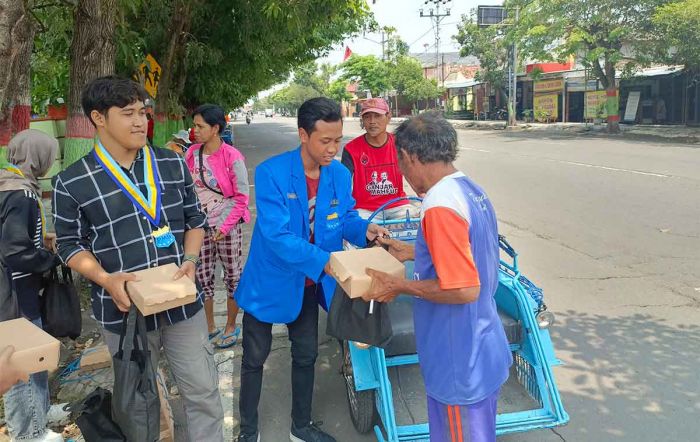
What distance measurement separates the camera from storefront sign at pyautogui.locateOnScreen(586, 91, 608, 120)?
2769 cm

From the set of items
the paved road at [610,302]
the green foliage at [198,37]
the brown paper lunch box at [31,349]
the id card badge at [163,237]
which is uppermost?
the green foliage at [198,37]

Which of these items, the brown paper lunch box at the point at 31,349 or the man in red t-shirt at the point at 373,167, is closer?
Result: the brown paper lunch box at the point at 31,349

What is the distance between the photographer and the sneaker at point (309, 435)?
2964 millimetres

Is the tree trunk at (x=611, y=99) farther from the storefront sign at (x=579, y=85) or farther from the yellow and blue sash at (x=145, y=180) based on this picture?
the yellow and blue sash at (x=145, y=180)

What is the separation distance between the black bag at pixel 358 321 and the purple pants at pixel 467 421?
468 millimetres

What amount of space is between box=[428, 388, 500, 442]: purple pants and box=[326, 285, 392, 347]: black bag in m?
0.47

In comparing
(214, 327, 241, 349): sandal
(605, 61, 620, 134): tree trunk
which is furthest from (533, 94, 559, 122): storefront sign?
(214, 327, 241, 349): sandal

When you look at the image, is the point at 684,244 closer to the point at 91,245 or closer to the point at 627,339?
the point at 627,339

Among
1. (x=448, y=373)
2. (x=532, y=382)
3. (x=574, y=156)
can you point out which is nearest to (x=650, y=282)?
(x=532, y=382)

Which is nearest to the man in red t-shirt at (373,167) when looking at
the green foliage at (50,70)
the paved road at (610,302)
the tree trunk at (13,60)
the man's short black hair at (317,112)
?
the paved road at (610,302)

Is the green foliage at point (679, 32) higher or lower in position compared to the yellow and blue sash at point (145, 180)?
higher

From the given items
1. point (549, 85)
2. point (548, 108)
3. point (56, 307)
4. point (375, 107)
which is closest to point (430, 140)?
point (56, 307)

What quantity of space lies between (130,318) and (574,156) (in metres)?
14.7

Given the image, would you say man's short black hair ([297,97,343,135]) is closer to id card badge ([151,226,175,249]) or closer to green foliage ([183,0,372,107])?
id card badge ([151,226,175,249])
